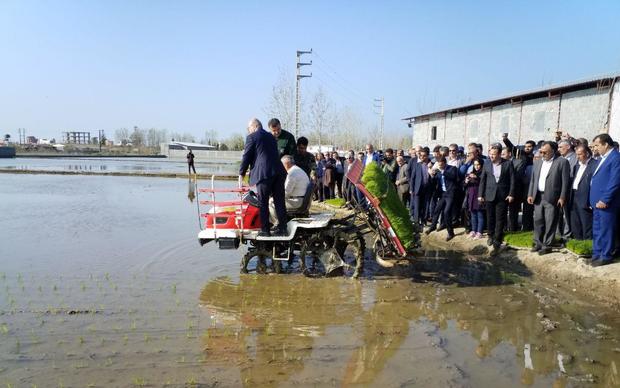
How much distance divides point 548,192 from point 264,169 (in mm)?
4806

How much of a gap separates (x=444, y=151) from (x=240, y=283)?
18.3ft

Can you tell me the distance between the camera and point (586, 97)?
17.7 meters

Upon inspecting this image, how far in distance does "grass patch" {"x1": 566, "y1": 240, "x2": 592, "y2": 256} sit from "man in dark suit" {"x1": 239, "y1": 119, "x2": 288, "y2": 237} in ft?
15.2

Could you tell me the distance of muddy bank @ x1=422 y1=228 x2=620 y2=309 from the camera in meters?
6.14

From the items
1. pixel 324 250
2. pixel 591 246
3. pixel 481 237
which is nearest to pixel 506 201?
pixel 481 237

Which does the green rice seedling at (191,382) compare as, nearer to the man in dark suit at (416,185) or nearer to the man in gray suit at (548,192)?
the man in gray suit at (548,192)

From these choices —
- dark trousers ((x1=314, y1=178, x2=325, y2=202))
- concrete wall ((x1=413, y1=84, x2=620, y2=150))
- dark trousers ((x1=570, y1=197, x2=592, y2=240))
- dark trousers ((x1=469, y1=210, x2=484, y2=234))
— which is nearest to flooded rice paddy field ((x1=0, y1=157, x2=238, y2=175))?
concrete wall ((x1=413, y1=84, x2=620, y2=150))

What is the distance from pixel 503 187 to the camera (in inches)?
329

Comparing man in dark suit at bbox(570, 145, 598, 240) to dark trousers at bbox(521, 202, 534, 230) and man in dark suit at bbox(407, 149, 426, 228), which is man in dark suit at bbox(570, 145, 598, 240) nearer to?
dark trousers at bbox(521, 202, 534, 230)

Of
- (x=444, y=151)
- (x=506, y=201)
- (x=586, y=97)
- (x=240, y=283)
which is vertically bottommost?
(x=240, y=283)

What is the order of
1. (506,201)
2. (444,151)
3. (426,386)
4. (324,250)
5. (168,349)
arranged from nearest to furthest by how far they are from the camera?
1. (426,386)
2. (168,349)
3. (324,250)
4. (506,201)
5. (444,151)

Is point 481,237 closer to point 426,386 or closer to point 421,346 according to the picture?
point 421,346

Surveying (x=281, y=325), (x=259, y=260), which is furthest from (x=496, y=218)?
(x=281, y=325)

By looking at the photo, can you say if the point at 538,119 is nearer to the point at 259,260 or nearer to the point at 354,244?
the point at 354,244
